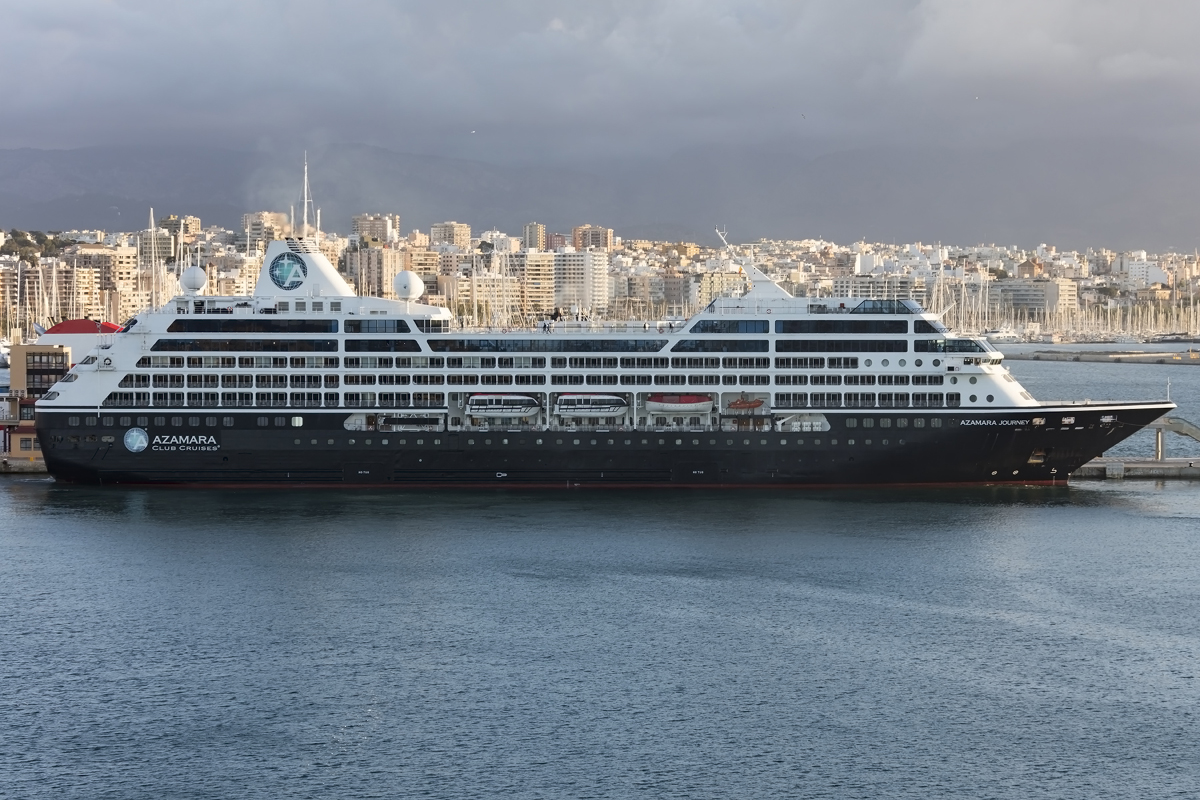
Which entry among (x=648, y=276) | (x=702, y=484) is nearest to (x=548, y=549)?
(x=702, y=484)

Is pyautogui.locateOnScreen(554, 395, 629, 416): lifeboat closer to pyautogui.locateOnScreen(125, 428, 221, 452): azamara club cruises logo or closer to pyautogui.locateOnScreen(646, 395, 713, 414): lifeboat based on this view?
pyautogui.locateOnScreen(646, 395, 713, 414): lifeboat

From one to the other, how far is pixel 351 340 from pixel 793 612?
16.6 meters

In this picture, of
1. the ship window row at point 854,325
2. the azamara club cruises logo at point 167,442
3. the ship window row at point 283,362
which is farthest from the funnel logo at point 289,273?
the ship window row at point 854,325

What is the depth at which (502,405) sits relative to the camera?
122 ft

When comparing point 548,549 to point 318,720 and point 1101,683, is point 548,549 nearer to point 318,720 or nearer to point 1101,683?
point 318,720

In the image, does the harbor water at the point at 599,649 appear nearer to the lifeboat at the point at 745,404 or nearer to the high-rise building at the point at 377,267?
the lifeboat at the point at 745,404

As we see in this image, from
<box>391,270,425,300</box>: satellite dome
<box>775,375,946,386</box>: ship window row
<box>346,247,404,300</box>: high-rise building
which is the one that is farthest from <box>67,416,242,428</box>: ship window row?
<box>346,247,404,300</box>: high-rise building

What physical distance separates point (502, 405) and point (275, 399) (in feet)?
19.7

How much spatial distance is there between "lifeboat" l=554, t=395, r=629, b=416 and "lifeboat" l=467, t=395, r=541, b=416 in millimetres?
667

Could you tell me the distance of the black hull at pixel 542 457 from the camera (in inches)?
1446

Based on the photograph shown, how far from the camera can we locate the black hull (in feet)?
120

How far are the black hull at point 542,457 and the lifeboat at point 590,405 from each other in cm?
61

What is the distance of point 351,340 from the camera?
37469mm

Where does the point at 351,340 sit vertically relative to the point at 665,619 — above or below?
above
